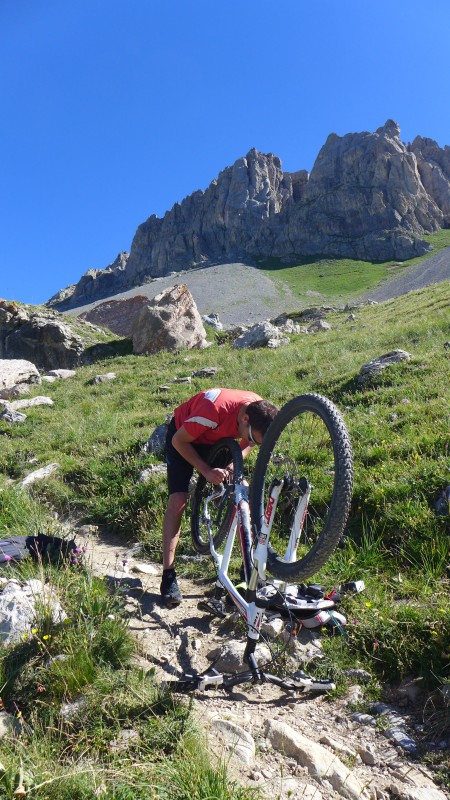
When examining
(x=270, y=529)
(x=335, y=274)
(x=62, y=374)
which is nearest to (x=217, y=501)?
(x=270, y=529)

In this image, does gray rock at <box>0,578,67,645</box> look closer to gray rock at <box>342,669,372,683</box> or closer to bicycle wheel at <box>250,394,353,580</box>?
bicycle wheel at <box>250,394,353,580</box>

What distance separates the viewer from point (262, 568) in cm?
358

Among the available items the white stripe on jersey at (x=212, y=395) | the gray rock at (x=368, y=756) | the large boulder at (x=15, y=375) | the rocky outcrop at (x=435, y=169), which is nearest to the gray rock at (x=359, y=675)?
the gray rock at (x=368, y=756)

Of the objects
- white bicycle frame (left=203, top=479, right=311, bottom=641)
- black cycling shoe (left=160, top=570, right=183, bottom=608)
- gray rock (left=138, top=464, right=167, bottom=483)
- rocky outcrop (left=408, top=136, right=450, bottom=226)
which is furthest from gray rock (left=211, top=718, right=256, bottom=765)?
rocky outcrop (left=408, top=136, right=450, bottom=226)

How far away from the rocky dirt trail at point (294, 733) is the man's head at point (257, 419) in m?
1.71

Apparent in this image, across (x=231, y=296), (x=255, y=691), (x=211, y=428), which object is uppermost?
(x=231, y=296)

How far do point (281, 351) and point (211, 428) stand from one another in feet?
39.2

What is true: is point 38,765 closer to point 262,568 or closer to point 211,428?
point 262,568

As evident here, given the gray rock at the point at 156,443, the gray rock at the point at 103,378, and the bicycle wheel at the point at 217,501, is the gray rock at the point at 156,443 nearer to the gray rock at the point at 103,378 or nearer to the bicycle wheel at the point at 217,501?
the bicycle wheel at the point at 217,501

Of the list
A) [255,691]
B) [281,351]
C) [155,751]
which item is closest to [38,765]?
[155,751]

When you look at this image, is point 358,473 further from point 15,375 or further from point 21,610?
point 15,375

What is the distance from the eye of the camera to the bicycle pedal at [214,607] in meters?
4.43

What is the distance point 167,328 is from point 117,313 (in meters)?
16.3

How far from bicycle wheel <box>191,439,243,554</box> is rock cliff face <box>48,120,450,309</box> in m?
132
